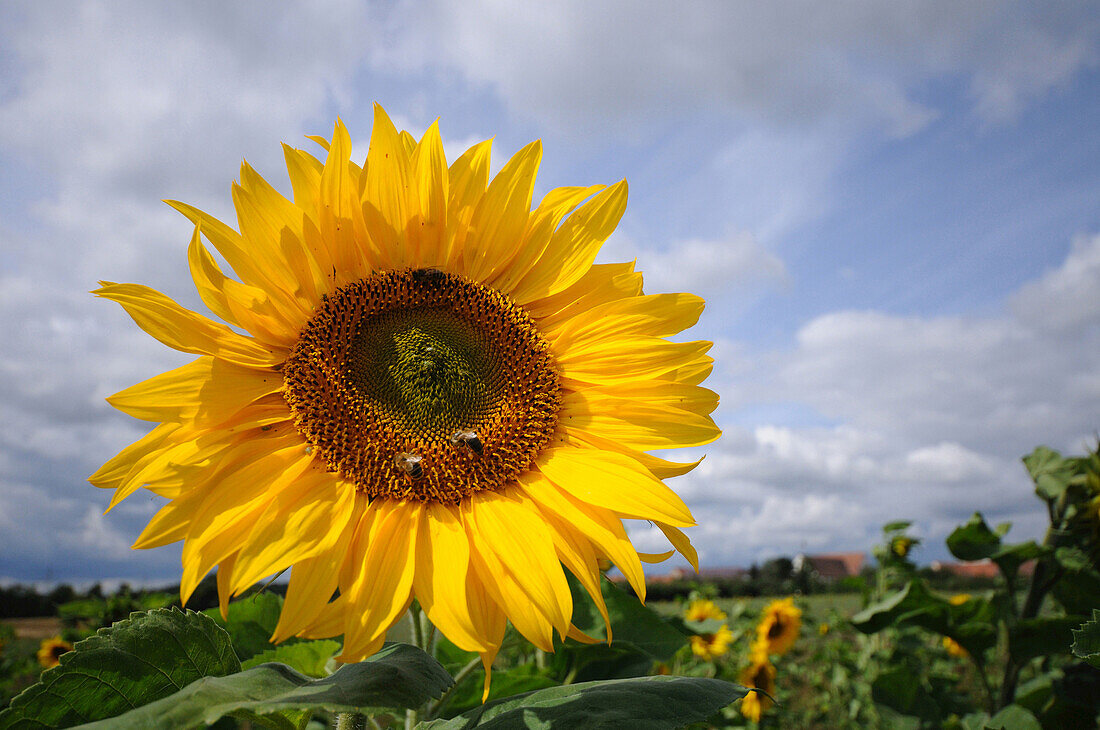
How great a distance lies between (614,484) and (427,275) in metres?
0.80

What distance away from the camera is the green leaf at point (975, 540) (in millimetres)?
4148

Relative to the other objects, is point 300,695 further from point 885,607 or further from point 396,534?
point 885,607

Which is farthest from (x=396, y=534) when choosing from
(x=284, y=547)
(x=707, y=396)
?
(x=707, y=396)

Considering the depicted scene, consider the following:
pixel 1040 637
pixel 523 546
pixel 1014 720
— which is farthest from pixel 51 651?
pixel 1040 637

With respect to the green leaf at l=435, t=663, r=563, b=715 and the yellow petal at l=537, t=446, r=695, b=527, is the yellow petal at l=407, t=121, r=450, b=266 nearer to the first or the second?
the yellow petal at l=537, t=446, r=695, b=527

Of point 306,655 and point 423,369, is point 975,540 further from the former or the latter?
point 306,655

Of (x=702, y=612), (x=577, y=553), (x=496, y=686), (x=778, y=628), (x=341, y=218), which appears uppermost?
(x=341, y=218)

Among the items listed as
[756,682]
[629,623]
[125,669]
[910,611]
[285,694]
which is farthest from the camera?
[756,682]

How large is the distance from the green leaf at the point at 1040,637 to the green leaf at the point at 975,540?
534mm

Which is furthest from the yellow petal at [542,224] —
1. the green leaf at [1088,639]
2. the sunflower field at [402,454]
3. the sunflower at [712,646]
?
the sunflower at [712,646]

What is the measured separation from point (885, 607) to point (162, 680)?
3220 millimetres

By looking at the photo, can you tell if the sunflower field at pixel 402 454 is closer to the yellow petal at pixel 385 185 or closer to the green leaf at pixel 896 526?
the yellow petal at pixel 385 185

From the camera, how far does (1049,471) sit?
3959mm

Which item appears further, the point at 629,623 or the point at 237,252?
the point at 629,623
